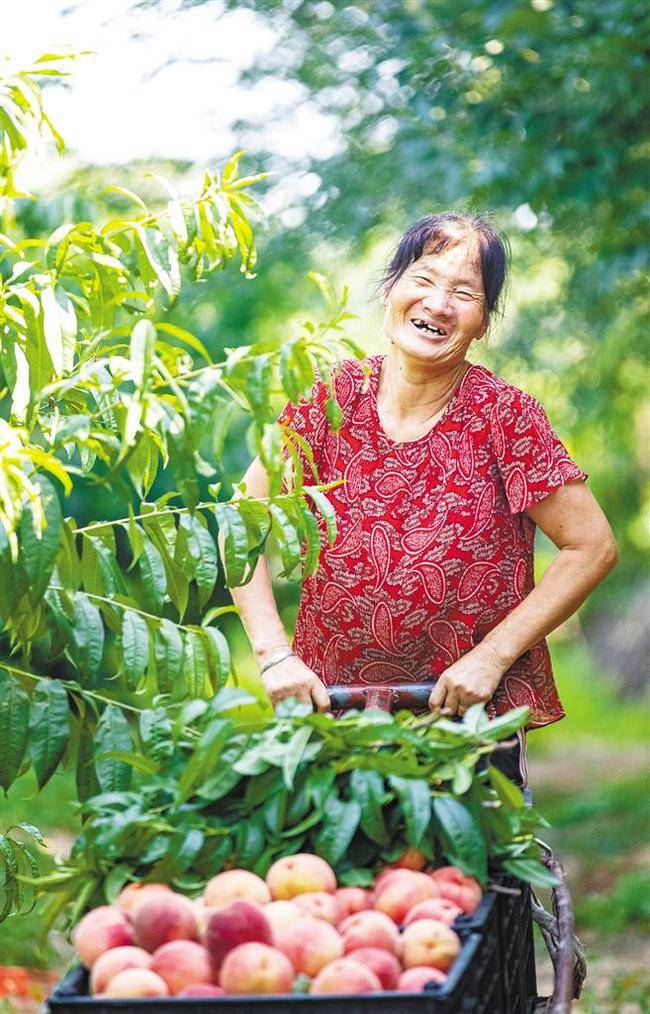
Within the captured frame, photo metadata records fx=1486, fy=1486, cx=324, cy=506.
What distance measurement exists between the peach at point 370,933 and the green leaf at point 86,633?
71 cm

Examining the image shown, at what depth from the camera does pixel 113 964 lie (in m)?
1.82

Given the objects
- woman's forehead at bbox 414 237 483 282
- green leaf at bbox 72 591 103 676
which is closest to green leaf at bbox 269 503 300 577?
green leaf at bbox 72 591 103 676

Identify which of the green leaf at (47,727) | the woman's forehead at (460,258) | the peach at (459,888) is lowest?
the green leaf at (47,727)

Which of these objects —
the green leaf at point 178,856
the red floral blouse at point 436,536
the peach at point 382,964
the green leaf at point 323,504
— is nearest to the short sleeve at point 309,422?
the red floral blouse at point 436,536

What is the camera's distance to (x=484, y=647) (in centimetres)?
290

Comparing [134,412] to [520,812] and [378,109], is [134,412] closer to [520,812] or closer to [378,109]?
[520,812]

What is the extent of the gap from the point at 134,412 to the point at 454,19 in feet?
14.7

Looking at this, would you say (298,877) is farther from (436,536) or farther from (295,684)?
(436,536)

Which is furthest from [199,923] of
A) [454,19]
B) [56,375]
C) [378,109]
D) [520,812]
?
[378,109]

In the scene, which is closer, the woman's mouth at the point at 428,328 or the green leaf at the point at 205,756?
the green leaf at the point at 205,756

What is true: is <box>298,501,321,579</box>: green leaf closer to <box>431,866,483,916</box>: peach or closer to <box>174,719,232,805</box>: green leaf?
<box>174,719,232,805</box>: green leaf

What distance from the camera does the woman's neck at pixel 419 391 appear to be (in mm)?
3068

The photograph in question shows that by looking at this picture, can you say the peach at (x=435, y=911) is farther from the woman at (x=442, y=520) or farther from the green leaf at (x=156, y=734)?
the woman at (x=442, y=520)

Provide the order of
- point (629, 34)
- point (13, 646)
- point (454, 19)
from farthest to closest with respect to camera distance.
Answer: point (454, 19)
point (629, 34)
point (13, 646)
